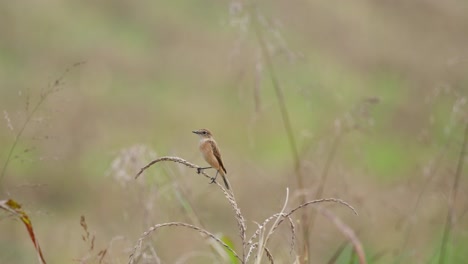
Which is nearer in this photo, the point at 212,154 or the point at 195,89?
the point at 212,154

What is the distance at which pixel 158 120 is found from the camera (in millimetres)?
13406

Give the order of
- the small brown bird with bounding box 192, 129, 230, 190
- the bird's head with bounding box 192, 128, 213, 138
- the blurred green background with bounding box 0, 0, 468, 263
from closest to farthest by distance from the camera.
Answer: the small brown bird with bounding box 192, 129, 230, 190 → the bird's head with bounding box 192, 128, 213, 138 → the blurred green background with bounding box 0, 0, 468, 263

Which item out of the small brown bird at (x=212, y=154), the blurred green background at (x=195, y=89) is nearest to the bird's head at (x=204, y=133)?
the small brown bird at (x=212, y=154)

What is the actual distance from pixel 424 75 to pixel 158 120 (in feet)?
20.1

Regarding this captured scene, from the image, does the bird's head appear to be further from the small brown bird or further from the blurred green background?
the blurred green background

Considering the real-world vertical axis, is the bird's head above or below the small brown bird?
above

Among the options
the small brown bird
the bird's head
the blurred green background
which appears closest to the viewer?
the small brown bird

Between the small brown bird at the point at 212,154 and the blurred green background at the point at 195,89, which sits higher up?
the small brown bird at the point at 212,154

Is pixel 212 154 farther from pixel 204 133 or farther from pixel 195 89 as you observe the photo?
pixel 195 89

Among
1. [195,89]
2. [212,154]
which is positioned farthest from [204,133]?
[195,89]

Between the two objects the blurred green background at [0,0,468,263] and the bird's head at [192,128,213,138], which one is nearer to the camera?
the bird's head at [192,128,213,138]

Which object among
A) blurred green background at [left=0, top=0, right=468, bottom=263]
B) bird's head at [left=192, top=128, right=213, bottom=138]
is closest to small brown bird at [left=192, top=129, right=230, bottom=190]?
bird's head at [left=192, top=128, right=213, bottom=138]

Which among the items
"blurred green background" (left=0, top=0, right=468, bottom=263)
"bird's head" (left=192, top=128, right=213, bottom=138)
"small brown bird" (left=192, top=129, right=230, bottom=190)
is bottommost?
"blurred green background" (left=0, top=0, right=468, bottom=263)

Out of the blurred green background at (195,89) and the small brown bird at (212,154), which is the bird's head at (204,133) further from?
the blurred green background at (195,89)
